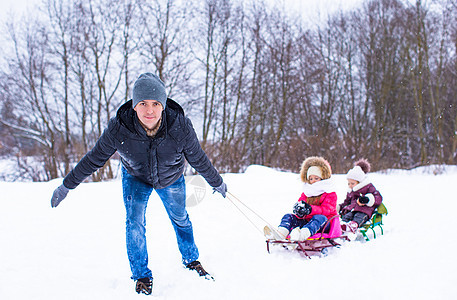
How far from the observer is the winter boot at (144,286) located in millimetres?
2188

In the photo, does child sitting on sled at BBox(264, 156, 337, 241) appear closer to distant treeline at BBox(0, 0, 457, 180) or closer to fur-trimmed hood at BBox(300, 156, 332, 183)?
fur-trimmed hood at BBox(300, 156, 332, 183)

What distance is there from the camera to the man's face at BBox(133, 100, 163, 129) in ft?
6.90

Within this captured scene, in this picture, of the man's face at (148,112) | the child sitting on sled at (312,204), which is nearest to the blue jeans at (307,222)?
the child sitting on sled at (312,204)

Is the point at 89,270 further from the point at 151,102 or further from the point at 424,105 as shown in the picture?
the point at 424,105

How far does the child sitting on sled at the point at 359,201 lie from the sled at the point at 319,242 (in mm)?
511

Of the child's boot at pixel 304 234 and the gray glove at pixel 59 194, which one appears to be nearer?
the gray glove at pixel 59 194

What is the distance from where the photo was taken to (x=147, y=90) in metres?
2.11

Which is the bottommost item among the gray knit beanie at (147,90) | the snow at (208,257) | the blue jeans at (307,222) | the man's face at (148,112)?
the snow at (208,257)

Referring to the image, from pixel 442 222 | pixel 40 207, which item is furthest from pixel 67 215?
pixel 442 222

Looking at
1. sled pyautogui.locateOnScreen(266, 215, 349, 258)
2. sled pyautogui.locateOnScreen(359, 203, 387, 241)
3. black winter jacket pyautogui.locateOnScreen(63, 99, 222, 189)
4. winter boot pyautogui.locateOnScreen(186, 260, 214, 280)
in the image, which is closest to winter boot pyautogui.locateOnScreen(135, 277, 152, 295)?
winter boot pyautogui.locateOnScreen(186, 260, 214, 280)

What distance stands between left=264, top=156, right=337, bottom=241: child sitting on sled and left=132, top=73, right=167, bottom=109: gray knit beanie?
190 centimetres

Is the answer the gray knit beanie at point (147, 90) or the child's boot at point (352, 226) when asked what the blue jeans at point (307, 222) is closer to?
the child's boot at point (352, 226)

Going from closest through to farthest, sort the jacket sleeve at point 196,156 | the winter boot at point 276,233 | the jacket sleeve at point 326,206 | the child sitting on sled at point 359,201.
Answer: the jacket sleeve at point 196,156
the winter boot at point 276,233
the jacket sleeve at point 326,206
the child sitting on sled at point 359,201

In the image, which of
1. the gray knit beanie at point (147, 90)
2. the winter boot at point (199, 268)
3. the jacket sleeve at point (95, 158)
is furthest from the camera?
the winter boot at point (199, 268)
